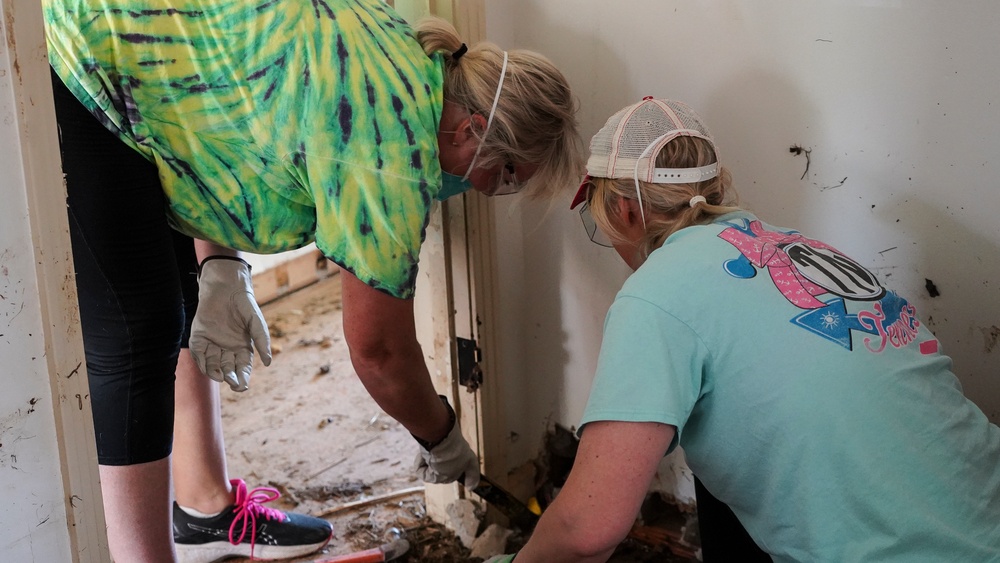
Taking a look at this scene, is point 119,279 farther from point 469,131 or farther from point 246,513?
point 246,513

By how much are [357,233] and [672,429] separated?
20.6 inches

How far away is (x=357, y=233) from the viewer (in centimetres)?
125

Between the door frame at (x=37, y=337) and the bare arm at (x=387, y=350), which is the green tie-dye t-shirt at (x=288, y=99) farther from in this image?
the door frame at (x=37, y=337)

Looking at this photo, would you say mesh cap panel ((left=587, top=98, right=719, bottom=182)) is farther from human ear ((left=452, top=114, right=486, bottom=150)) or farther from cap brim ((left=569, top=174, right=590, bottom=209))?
human ear ((left=452, top=114, right=486, bottom=150))

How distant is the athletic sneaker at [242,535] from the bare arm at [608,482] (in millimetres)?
1125

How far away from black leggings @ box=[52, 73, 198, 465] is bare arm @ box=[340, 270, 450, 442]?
0.31 m

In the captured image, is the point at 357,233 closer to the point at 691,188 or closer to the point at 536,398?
the point at 691,188

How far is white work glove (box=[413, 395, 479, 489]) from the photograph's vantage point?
1681mm

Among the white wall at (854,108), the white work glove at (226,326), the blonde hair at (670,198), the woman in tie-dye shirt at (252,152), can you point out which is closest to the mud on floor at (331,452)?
the white work glove at (226,326)

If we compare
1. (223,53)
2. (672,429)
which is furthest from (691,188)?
(223,53)

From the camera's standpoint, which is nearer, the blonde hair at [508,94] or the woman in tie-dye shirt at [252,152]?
the woman in tie-dye shirt at [252,152]

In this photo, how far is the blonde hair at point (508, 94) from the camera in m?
1.37

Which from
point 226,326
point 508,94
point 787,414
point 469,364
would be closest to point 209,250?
point 226,326

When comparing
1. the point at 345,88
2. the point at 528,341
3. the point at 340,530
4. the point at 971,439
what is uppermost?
the point at 345,88
